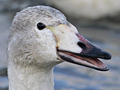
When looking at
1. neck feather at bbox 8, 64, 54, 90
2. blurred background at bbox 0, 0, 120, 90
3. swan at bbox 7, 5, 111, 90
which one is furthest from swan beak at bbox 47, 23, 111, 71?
blurred background at bbox 0, 0, 120, 90

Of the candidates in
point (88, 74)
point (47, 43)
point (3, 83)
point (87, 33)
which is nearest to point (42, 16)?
point (47, 43)

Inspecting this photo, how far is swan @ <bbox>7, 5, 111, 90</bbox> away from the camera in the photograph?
8.16ft

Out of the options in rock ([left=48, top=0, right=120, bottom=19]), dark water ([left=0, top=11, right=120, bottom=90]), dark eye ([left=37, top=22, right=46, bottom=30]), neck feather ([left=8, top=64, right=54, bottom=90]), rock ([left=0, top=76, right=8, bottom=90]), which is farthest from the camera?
rock ([left=48, top=0, right=120, bottom=19])

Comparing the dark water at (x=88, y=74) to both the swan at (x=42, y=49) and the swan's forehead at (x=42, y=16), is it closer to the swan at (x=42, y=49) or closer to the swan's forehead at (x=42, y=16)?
the swan at (x=42, y=49)

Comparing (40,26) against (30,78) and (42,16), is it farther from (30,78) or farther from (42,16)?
(30,78)

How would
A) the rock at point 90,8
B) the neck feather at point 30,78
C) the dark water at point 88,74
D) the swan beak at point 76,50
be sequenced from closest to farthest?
the swan beak at point 76,50, the neck feather at point 30,78, the dark water at point 88,74, the rock at point 90,8

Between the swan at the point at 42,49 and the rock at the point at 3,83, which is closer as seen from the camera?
the swan at the point at 42,49

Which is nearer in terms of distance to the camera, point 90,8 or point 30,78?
point 30,78

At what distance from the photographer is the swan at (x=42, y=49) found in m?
2.49

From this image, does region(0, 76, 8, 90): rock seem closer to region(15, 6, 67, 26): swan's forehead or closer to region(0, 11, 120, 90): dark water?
region(0, 11, 120, 90): dark water

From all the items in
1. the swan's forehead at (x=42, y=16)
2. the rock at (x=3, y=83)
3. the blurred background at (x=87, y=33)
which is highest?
the blurred background at (x=87, y=33)

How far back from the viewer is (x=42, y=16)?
2.62 metres

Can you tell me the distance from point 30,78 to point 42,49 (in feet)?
1.08

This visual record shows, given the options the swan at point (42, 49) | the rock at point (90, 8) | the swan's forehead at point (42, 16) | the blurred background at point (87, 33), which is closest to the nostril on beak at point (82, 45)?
the swan at point (42, 49)
